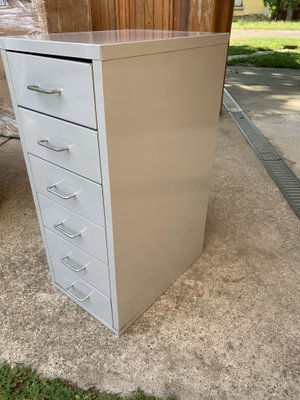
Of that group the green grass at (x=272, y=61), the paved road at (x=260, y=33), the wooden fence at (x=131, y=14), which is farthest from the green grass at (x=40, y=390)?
the paved road at (x=260, y=33)

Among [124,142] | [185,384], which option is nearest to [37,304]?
[185,384]

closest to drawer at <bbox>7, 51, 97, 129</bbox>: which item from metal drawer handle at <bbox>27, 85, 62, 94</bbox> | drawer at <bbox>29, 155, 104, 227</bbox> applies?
metal drawer handle at <bbox>27, 85, 62, 94</bbox>

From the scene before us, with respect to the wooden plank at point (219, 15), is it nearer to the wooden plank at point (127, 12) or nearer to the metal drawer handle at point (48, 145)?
the wooden plank at point (127, 12)

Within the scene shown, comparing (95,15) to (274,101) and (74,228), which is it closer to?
(74,228)

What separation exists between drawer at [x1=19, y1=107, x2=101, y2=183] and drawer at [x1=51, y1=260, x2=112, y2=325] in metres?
0.46

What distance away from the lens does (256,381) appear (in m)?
1.00

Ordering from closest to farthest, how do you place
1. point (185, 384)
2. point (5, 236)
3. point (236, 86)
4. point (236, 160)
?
point (185, 384), point (5, 236), point (236, 160), point (236, 86)

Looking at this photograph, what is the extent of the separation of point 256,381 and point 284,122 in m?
2.77

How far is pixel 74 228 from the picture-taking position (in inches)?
41.7

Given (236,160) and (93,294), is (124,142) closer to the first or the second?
(93,294)

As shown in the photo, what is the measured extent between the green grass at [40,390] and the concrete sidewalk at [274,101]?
187 centimetres

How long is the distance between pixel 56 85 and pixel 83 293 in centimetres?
75

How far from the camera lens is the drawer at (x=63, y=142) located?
2.73ft

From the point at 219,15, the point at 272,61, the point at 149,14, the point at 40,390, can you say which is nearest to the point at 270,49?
the point at 272,61
